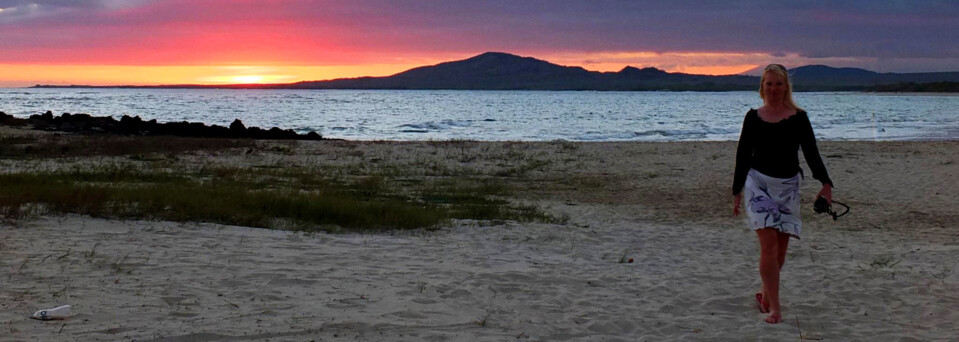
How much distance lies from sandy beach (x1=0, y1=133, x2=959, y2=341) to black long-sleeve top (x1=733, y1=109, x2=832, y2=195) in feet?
4.04

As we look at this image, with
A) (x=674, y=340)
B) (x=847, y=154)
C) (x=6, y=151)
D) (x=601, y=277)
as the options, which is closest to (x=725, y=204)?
(x=601, y=277)

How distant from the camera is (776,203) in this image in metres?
5.52

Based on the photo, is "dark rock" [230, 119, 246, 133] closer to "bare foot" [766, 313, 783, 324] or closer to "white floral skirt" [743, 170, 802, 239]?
"bare foot" [766, 313, 783, 324]

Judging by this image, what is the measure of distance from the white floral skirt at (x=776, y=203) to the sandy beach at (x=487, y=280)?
845 mm

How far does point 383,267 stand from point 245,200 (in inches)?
172

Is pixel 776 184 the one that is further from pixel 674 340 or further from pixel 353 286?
pixel 353 286

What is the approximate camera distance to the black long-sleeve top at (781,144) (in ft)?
17.9

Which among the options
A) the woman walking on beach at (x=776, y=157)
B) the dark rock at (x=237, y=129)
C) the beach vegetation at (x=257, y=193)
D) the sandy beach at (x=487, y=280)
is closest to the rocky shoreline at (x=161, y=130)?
the dark rock at (x=237, y=129)

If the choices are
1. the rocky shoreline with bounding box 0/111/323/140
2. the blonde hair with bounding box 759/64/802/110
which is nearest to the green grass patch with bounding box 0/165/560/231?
the blonde hair with bounding box 759/64/802/110

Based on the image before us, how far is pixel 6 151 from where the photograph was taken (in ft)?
66.9

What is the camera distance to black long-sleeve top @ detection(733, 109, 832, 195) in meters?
5.47

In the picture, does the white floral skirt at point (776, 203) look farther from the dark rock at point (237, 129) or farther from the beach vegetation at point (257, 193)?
the dark rock at point (237, 129)

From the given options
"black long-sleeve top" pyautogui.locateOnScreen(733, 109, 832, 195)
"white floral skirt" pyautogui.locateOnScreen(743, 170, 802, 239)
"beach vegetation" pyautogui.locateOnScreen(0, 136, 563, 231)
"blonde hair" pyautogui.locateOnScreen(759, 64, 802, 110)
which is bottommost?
"beach vegetation" pyautogui.locateOnScreen(0, 136, 563, 231)

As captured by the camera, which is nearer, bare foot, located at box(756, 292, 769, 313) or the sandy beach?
the sandy beach
